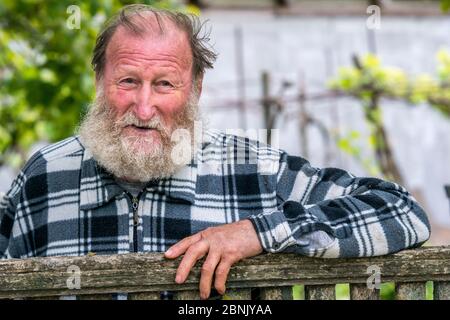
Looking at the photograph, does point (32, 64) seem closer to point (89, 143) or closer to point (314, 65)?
point (89, 143)

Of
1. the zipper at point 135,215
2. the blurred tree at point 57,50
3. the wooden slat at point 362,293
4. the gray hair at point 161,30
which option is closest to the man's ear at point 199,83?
the gray hair at point 161,30

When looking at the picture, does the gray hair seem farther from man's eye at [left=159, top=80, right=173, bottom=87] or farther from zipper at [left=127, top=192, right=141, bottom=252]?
zipper at [left=127, top=192, right=141, bottom=252]

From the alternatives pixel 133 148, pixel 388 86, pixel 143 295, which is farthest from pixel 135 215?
pixel 388 86

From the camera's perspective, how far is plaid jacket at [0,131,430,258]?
93.3 inches

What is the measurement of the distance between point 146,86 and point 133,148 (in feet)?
0.71

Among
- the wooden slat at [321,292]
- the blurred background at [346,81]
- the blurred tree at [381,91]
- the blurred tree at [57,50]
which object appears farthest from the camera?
the blurred background at [346,81]

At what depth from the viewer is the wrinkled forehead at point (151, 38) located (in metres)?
2.53

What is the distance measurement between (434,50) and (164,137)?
28.3 feet

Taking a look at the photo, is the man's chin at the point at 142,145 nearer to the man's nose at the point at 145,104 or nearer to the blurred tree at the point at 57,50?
the man's nose at the point at 145,104

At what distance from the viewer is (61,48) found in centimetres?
481

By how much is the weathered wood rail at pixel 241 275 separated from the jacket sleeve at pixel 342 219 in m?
0.04

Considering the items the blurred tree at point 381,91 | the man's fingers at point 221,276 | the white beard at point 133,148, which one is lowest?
the man's fingers at point 221,276
